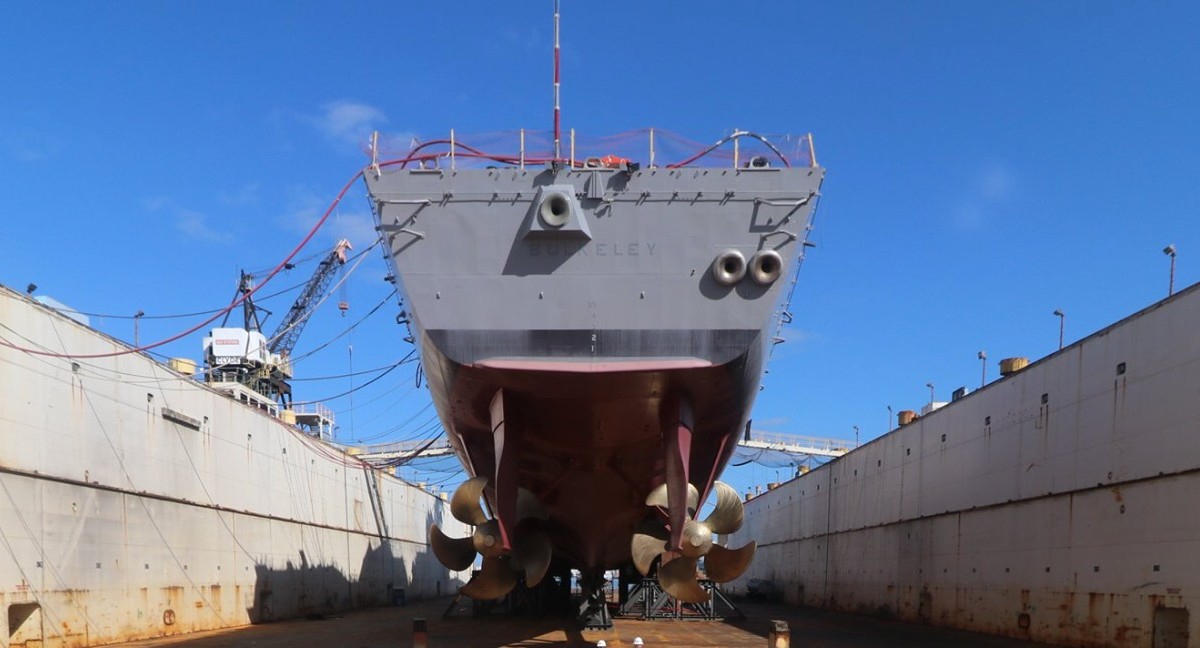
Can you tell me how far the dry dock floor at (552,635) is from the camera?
17406mm

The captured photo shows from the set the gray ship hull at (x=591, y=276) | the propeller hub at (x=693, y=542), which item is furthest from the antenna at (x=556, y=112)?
the propeller hub at (x=693, y=542)

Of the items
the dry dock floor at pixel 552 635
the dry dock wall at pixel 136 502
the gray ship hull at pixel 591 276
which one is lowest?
the dry dock floor at pixel 552 635

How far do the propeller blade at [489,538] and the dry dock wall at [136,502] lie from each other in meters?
8.93

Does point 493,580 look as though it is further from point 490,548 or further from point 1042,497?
point 1042,497

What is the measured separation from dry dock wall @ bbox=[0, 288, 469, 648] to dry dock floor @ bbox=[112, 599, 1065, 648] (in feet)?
3.79

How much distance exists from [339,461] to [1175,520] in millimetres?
27624

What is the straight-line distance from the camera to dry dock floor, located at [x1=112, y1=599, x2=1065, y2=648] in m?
17.4

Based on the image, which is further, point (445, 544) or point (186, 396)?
point (186, 396)

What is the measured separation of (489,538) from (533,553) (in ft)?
8.01

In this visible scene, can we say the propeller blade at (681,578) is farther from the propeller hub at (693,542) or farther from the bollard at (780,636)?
the bollard at (780,636)

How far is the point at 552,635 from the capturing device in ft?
59.8

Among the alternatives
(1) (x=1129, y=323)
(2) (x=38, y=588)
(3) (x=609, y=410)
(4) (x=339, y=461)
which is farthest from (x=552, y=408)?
(4) (x=339, y=461)

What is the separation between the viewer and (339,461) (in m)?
32.8

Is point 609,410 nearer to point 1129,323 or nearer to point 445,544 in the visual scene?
point 445,544
